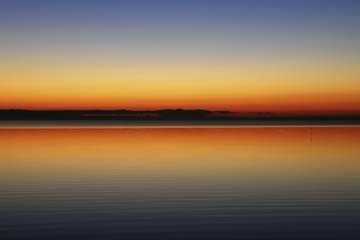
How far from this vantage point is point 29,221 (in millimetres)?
14609

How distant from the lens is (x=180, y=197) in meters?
18.8

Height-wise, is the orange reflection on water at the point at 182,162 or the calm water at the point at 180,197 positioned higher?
the calm water at the point at 180,197

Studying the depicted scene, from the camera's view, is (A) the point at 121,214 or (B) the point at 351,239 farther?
(A) the point at 121,214

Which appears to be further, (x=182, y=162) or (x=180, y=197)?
(x=182, y=162)

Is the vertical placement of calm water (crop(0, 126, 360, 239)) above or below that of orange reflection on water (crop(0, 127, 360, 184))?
above

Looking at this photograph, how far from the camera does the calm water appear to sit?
13.8 meters

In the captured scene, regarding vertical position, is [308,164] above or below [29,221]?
below

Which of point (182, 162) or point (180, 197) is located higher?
point (180, 197)

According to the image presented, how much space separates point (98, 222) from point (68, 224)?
2.64 feet

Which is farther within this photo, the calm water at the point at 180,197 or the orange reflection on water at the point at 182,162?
the orange reflection on water at the point at 182,162

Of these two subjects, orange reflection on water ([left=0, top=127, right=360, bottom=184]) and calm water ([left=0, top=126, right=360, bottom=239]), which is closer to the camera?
calm water ([left=0, top=126, right=360, bottom=239])

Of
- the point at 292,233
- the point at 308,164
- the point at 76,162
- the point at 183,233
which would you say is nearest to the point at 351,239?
the point at 292,233

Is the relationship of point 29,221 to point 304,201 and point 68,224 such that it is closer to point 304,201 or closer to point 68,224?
point 68,224

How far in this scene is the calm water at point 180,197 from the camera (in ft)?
45.3
